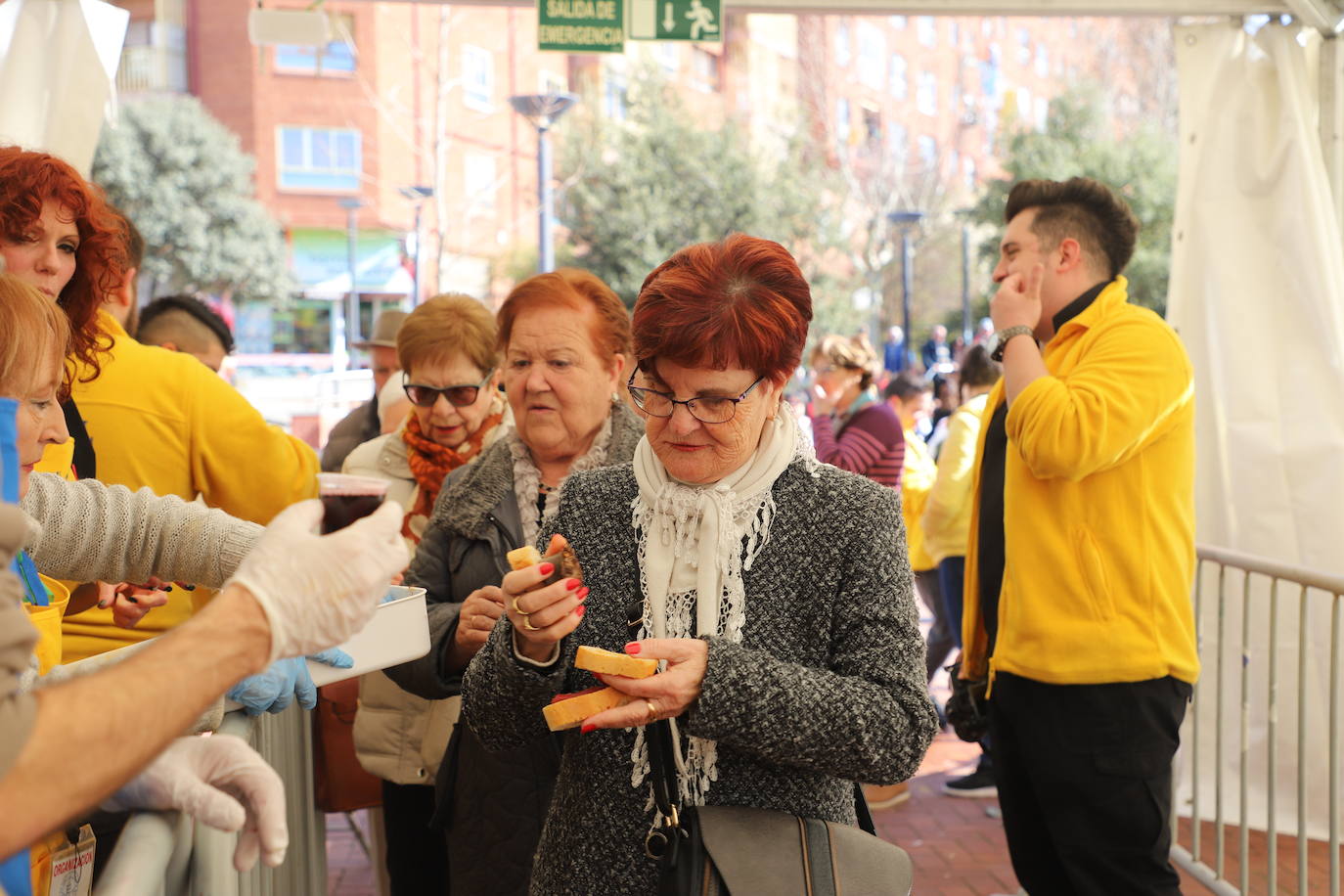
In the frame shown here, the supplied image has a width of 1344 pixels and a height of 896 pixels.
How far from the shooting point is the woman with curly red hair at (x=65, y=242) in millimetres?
2227

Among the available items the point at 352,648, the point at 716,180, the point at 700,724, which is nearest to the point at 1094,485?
the point at 700,724

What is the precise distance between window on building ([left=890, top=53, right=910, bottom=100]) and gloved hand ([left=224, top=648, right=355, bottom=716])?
4409cm

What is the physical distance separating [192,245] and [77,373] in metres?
28.5

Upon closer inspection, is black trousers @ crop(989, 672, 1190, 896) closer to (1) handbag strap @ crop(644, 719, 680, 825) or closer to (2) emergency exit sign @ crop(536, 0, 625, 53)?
(1) handbag strap @ crop(644, 719, 680, 825)

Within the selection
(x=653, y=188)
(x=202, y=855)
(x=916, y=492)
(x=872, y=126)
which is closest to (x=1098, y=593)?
(x=202, y=855)

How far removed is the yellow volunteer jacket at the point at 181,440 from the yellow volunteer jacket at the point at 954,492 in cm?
351

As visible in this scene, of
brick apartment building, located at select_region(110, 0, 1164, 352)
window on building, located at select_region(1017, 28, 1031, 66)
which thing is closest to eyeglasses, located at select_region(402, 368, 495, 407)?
brick apartment building, located at select_region(110, 0, 1164, 352)

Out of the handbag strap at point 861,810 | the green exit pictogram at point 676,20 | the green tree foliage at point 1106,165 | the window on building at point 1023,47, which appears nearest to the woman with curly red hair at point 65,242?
the handbag strap at point 861,810

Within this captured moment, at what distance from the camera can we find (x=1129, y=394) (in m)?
3.01

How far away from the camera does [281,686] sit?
6.42ft

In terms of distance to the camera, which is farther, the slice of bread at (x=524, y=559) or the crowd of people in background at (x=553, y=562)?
the slice of bread at (x=524, y=559)

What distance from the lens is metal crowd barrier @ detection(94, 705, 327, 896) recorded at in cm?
139

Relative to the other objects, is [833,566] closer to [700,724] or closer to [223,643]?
[700,724]

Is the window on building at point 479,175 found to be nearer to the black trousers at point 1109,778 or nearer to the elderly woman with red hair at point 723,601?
the black trousers at point 1109,778
